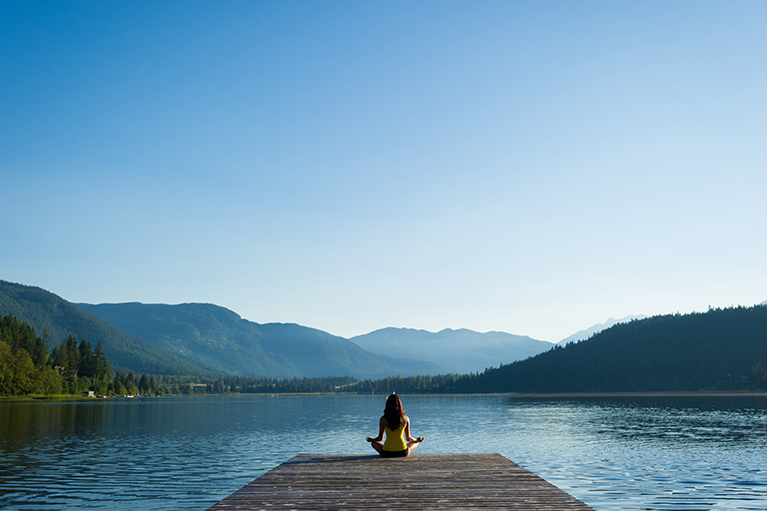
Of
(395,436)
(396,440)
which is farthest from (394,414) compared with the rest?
(396,440)

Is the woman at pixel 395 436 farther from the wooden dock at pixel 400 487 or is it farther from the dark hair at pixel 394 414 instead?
the wooden dock at pixel 400 487

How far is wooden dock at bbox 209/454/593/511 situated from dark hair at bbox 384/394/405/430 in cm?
166

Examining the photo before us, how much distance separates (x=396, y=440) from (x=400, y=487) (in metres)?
7.53

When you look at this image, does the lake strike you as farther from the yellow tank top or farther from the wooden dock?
the yellow tank top

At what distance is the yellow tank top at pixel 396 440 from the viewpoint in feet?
91.7

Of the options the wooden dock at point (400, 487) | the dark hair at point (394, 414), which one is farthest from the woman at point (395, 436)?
the wooden dock at point (400, 487)

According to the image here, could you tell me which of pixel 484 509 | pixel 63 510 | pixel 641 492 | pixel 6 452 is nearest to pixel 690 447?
pixel 641 492

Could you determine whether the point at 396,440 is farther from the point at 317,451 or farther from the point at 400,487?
the point at 317,451

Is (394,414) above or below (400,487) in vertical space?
above

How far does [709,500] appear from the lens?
32.5m

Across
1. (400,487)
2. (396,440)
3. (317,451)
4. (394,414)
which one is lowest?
(317,451)

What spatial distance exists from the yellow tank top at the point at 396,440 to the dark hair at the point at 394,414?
329 mm

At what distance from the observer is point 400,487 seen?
67.7ft

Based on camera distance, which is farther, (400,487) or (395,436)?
(395,436)
